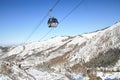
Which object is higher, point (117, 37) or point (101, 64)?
point (117, 37)

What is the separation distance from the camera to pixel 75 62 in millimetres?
113688

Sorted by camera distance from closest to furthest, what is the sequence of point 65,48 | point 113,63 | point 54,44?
1. point 113,63
2. point 65,48
3. point 54,44

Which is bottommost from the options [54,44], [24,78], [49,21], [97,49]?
[24,78]

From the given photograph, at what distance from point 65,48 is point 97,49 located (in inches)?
2144

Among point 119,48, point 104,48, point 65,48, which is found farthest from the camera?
point 65,48

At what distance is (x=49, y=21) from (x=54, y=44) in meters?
176

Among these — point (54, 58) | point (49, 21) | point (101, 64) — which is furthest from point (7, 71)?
point (54, 58)

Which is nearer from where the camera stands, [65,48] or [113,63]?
[113,63]

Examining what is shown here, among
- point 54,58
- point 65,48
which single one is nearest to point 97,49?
point 54,58

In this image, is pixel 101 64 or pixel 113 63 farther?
pixel 101 64

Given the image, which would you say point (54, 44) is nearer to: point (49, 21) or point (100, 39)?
point (100, 39)

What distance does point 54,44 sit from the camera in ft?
652

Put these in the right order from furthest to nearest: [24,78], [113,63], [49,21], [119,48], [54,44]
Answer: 1. [54,44]
2. [119,48]
3. [113,63]
4. [24,78]
5. [49,21]

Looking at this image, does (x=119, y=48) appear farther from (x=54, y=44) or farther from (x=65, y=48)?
(x=54, y=44)
